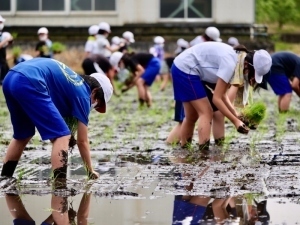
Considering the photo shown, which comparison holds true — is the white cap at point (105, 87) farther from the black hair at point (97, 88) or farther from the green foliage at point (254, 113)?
the green foliage at point (254, 113)

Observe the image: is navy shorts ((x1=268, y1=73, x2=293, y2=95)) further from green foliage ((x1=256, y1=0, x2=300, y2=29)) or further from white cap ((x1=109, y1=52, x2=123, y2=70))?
green foliage ((x1=256, y1=0, x2=300, y2=29))

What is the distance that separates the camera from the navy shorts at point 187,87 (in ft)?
38.5

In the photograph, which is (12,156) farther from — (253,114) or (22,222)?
(253,114)

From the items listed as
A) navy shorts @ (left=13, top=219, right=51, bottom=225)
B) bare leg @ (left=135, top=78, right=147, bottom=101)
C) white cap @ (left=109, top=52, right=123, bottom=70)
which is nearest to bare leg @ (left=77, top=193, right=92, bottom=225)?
navy shorts @ (left=13, top=219, right=51, bottom=225)

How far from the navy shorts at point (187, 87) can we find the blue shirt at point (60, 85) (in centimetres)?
295

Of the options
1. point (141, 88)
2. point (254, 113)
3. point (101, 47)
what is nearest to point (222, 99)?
point (254, 113)

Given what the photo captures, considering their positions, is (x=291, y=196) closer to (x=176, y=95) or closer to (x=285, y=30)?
(x=176, y=95)

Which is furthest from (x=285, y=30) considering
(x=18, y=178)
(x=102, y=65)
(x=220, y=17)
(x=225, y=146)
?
(x=18, y=178)

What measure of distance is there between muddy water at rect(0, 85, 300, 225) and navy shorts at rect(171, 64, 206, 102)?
666mm

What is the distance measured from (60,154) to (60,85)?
602mm

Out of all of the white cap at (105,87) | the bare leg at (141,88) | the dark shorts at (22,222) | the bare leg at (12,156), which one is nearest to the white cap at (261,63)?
the white cap at (105,87)

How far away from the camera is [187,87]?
11.8 metres

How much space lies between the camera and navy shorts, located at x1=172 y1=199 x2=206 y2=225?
7.05 metres

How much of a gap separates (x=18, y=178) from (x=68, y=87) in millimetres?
1039
